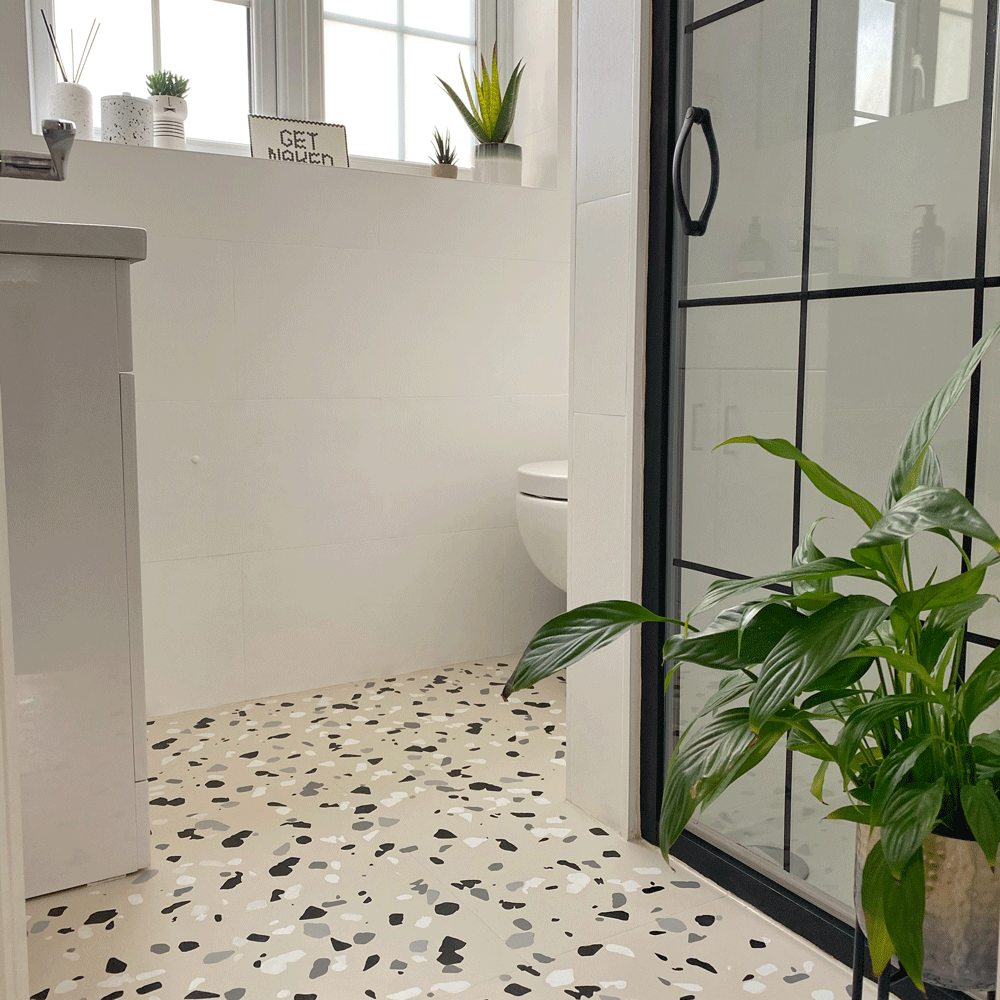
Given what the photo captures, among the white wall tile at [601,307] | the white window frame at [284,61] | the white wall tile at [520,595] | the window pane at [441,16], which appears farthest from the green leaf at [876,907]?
the window pane at [441,16]

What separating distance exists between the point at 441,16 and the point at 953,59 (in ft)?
6.64

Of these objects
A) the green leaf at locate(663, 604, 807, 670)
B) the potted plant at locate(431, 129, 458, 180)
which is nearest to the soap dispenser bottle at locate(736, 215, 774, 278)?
the green leaf at locate(663, 604, 807, 670)

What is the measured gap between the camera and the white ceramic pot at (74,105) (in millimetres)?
2250

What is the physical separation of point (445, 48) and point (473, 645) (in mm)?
1683

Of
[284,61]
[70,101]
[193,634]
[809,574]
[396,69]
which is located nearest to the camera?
[809,574]

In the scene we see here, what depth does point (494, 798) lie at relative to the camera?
192 cm

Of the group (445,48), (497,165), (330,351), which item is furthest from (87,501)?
(445,48)

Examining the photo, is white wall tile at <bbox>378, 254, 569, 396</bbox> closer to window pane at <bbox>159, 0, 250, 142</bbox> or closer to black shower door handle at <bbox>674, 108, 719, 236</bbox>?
window pane at <bbox>159, 0, 250, 142</bbox>

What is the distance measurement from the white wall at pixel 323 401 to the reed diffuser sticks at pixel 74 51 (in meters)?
0.14

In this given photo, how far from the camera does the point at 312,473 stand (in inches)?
97.7

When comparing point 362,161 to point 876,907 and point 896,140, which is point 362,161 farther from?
point 876,907

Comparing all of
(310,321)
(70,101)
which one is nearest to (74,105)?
(70,101)

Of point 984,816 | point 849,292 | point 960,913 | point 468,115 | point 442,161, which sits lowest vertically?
point 960,913

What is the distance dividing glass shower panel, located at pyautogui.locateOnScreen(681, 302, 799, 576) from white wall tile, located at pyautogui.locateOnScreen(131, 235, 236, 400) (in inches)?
46.6
